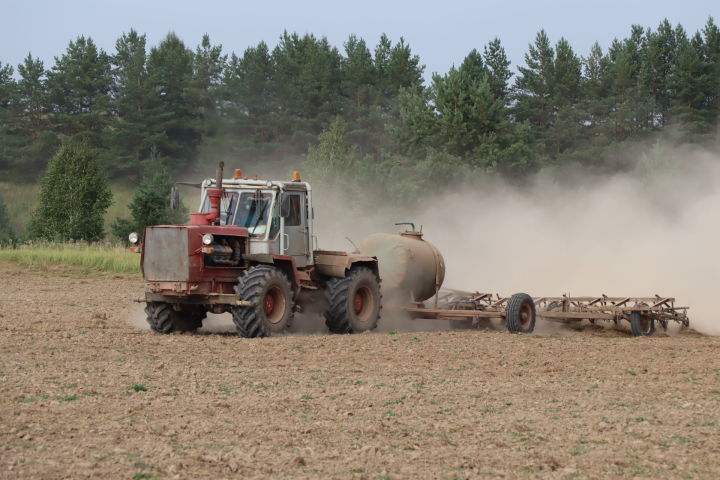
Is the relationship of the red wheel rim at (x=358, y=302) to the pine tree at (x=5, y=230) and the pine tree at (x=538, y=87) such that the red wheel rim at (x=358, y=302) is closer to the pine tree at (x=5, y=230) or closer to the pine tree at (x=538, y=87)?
the pine tree at (x=5, y=230)

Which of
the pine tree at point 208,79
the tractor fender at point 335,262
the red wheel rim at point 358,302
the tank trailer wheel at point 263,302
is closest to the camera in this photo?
the tank trailer wheel at point 263,302

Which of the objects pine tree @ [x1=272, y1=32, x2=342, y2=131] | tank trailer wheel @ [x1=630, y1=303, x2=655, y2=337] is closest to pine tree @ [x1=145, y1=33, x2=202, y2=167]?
pine tree @ [x1=272, y1=32, x2=342, y2=131]

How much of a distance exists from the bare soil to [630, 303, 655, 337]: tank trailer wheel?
1.61 meters

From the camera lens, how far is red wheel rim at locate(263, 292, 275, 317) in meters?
18.1

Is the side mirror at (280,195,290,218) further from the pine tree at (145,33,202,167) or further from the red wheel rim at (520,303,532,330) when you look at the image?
the pine tree at (145,33,202,167)

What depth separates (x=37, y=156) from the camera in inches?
2682

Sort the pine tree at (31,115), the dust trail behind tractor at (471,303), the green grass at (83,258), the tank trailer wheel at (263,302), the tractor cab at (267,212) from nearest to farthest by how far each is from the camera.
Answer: the tank trailer wheel at (263,302) < the tractor cab at (267,212) < the dust trail behind tractor at (471,303) < the green grass at (83,258) < the pine tree at (31,115)

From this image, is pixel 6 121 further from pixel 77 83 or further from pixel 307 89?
pixel 307 89

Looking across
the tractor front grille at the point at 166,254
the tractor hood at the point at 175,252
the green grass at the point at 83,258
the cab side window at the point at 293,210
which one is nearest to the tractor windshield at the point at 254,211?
the cab side window at the point at 293,210

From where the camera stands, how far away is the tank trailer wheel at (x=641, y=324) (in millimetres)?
20562

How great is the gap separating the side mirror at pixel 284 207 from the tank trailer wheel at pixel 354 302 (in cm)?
194

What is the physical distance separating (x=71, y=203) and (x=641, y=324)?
30.2 meters

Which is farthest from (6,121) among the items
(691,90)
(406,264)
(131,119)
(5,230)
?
(406,264)

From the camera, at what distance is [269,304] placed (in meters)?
18.2
